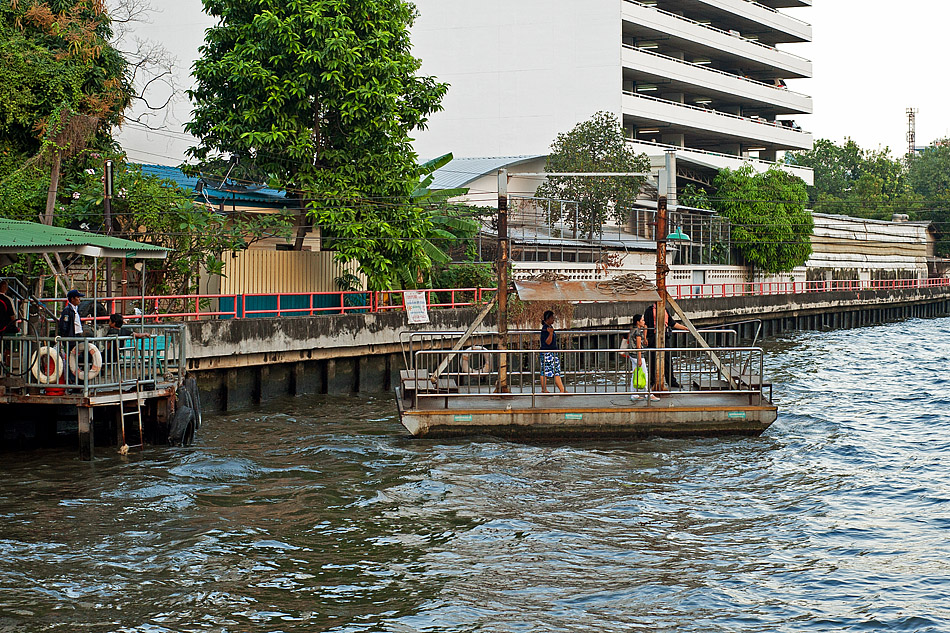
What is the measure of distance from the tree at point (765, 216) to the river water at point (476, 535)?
4099cm

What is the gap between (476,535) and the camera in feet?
42.0

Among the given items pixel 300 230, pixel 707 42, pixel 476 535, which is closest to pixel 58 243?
pixel 476 535

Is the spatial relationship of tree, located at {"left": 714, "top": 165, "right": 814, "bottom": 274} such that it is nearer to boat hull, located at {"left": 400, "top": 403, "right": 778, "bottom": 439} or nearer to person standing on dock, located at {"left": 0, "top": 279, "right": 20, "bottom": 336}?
boat hull, located at {"left": 400, "top": 403, "right": 778, "bottom": 439}

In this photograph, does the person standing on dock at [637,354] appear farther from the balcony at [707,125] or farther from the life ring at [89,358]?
the balcony at [707,125]

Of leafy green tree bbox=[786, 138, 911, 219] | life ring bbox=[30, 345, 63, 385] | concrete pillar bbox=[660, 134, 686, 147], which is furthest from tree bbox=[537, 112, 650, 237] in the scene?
leafy green tree bbox=[786, 138, 911, 219]

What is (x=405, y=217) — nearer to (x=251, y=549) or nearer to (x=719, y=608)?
(x=251, y=549)

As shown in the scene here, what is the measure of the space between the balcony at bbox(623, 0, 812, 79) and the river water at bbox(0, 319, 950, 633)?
4293cm

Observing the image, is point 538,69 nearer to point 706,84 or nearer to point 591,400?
point 706,84

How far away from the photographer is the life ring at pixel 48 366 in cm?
1608

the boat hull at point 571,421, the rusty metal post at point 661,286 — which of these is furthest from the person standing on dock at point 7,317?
the rusty metal post at point 661,286

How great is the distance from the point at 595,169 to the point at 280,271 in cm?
2172

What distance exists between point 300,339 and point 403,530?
12.7 metres

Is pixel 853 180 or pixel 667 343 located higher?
pixel 853 180

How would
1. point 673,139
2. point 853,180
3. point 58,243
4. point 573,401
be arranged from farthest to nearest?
1. point 853,180
2. point 673,139
3. point 573,401
4. point 58,243
